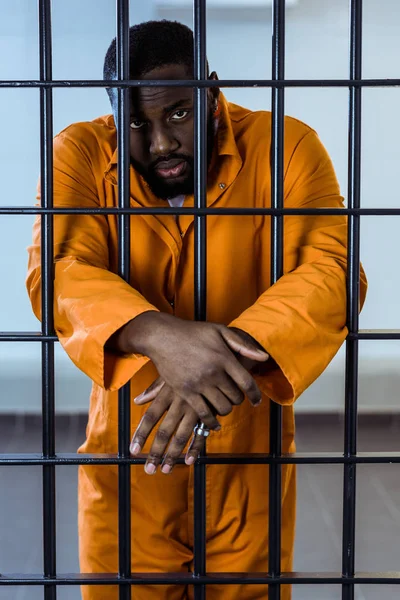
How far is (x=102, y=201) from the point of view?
130 cm

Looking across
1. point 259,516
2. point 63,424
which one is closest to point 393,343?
point 63,424

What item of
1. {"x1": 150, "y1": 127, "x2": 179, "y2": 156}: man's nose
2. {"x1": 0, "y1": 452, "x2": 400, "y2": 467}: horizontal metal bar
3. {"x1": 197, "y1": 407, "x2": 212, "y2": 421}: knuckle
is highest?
{"x1": 150, "y1": 127, "x2": 179, "y2": 156}: man's nose

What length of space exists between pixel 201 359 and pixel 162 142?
Answer: 463 mm

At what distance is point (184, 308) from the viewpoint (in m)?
1.31

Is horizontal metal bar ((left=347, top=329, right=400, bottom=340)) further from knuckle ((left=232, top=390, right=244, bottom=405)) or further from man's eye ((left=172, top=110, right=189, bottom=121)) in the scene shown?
man's eye ((left=172, top=110, right=189, bottom=121))

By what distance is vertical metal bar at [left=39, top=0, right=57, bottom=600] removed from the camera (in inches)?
38.8

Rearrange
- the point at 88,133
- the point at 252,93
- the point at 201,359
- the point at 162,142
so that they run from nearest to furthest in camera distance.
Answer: the point at 201,359, the point at 162,142, the point at 88,133, the point at 252,93

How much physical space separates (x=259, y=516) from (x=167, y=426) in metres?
0.49

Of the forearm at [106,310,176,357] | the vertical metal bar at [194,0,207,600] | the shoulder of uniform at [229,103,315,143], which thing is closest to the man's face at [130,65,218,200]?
the shoulder of uniform at [229,103,315,143]

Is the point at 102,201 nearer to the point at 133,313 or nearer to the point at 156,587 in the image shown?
the point at 133,313

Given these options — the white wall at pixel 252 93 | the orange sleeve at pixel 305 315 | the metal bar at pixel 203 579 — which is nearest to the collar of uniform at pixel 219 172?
the orange sleeve at pixel 305 315

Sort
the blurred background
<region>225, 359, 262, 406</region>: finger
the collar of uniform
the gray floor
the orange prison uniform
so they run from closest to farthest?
<region>225, 359, 262, 406</region>: finger → the orange prison uniform → the collar of uniform → the gray floor → the blurred background

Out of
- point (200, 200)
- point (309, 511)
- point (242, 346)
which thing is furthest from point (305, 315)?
point (309, 511)

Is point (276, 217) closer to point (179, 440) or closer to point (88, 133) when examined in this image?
point (179, 440)
